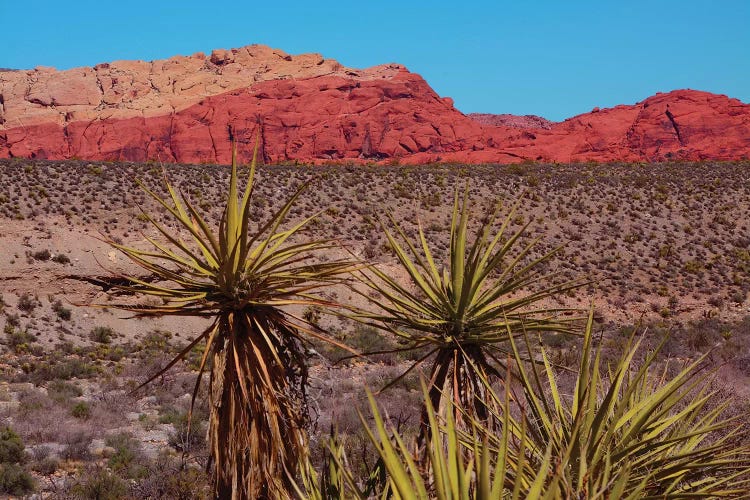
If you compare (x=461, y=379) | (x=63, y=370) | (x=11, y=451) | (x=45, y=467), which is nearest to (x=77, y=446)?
(x=45, y=467)

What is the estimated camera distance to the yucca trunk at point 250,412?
4.98m

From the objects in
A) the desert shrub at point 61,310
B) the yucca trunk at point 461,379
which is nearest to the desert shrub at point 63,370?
the desert shrub at point 61,310

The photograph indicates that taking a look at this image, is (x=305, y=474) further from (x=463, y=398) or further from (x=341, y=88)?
(x=341, y=88)

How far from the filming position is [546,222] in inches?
1384

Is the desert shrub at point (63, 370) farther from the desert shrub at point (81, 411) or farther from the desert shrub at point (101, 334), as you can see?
the desert shrub at point (81, 411)

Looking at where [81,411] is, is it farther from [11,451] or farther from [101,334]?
[101,334]

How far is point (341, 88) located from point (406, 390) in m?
71.5

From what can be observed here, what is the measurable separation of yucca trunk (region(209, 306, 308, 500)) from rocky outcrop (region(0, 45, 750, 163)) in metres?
66.8

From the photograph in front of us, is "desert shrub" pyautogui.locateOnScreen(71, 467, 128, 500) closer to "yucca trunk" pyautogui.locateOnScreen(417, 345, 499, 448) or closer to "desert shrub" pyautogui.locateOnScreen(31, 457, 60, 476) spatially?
"desert shrub" pyautogui.locateOnScreen(31, 457, 60, 476)

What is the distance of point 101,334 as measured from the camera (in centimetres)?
2153

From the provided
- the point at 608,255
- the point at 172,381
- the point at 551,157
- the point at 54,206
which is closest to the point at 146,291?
the point at 172,381

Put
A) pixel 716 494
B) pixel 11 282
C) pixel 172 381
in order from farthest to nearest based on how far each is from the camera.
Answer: pixel 11 282 → pixel 172 381 → pixel 716 494

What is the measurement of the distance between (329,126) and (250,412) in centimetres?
7370

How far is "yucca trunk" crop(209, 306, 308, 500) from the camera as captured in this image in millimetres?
4984
